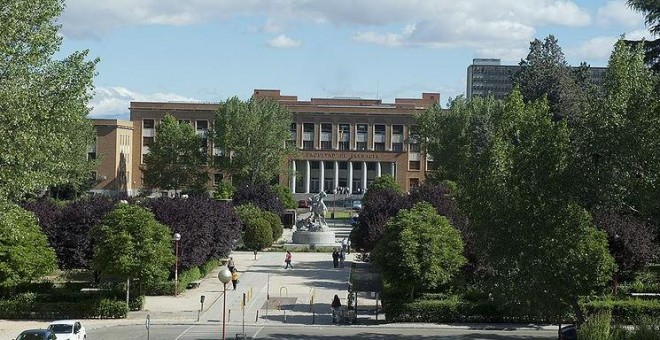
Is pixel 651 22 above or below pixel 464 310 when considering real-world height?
above

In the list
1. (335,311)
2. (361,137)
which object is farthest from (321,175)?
(335,311)

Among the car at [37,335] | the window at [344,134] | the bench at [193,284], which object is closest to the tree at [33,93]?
the car at [37,335]

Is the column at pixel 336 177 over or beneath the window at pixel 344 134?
beneath

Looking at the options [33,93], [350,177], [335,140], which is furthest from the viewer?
[350,177]

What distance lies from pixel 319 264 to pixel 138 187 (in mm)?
75398

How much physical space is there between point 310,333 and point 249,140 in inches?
2721

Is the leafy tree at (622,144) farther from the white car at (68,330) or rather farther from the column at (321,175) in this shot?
the column at (321,175)

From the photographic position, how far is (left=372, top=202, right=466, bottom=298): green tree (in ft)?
145

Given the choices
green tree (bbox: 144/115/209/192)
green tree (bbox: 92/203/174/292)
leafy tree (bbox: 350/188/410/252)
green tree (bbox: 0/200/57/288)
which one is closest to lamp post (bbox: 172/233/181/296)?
green tree (bbox: 92/203/174/292)

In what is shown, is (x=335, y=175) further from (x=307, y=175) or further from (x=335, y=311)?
(x=335, y=311)

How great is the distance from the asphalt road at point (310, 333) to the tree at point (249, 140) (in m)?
65.5

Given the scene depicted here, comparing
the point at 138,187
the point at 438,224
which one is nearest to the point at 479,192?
the point at 438,224

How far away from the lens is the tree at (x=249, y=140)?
109 m

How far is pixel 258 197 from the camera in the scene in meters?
93.7
